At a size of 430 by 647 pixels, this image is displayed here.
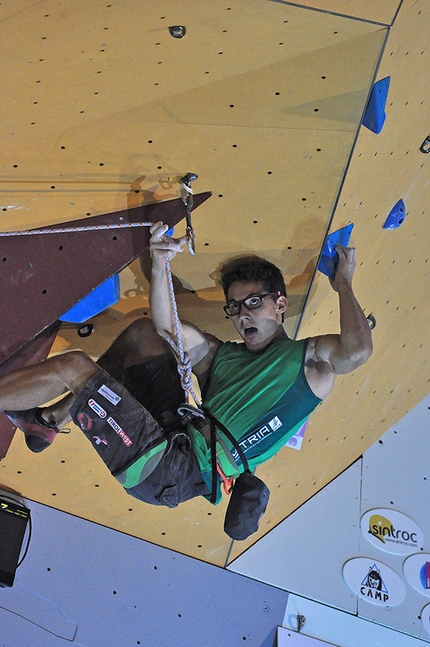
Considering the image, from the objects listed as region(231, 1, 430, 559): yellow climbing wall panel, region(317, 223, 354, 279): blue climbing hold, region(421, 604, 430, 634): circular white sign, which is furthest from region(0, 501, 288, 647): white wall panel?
region(317, 223, 354, 279): blue climbing hold

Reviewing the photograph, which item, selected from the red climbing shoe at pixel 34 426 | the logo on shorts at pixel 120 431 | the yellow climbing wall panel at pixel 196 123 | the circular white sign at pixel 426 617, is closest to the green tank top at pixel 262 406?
the logo on shorts at pixel 120 431

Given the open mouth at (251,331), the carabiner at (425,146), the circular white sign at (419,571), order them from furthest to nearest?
the circular white sign at (419,571) → the carabiner at (425,146) → the open mouth at (251,331)

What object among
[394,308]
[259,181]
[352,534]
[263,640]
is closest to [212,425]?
[259,181]

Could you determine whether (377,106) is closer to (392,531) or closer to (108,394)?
(108,394)

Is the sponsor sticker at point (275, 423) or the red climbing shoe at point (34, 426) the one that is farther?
the red climbing shoe at point (34, 426)

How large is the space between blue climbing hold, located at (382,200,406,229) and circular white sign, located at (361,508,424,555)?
112 cm

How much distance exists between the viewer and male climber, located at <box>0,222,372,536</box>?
5.59 feet

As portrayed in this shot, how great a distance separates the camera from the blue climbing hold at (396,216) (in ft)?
7.13

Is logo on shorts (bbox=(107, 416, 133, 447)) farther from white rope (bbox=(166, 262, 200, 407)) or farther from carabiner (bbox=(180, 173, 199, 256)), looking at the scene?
carabiner (bbox=(180, 173, 199, 256))

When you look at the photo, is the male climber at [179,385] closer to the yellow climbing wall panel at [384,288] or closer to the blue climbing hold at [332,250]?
the blue climbing hold at [332,250]

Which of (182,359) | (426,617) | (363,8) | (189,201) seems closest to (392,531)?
(426,617)

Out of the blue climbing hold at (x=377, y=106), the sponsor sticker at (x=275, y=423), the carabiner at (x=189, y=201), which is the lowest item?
the sponsor sticker at (x=275, y=423)

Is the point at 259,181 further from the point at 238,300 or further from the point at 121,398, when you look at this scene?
the point at 121,398

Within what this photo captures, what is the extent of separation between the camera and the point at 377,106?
6.14ft
